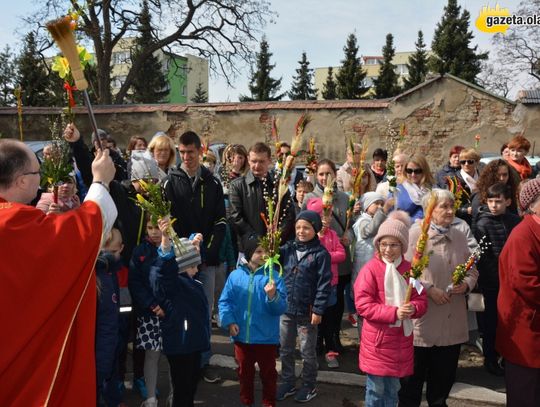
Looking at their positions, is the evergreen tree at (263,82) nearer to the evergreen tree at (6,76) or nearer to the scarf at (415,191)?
the evergreen tree at (6,76)

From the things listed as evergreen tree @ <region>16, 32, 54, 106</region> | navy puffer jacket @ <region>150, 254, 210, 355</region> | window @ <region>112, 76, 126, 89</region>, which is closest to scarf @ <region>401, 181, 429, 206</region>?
navy puffer jacket @ <region>150, 254, 210, 355</region>

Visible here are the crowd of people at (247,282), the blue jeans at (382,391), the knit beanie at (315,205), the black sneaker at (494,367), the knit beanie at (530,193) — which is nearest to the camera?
the crowd of people at (247,282)

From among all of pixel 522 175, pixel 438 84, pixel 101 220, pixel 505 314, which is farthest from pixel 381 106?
pixel 101 220

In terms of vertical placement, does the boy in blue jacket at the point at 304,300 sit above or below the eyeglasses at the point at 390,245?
below

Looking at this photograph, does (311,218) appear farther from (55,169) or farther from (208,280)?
(55,169)

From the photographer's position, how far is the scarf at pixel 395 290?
13.6 feet

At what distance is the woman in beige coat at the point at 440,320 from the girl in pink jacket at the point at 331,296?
1167 millimetres

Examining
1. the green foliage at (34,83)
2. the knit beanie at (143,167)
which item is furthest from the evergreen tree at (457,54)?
the knit beanie at (143,167)

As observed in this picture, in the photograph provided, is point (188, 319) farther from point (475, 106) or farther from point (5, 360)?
point (475, 106)

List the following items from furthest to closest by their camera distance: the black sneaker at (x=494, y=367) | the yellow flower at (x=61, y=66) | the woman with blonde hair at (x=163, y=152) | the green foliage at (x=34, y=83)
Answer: the green foliage at (x=34, y=83) < the woman with blonde hair at (x=163, y=152) < the black sneaker at (x=494, y=367) < the yellow flower at (x=61, y=66)

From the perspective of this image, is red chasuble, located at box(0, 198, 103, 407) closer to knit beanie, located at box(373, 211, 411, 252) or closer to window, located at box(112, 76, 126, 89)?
knit beanie, located at box(373, 211, 411, 252)

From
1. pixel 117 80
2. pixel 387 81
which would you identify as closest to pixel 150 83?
pixel 117 80

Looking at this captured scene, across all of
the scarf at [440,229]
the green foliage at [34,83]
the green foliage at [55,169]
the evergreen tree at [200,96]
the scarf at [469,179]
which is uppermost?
the evergreen tree at [200,96]

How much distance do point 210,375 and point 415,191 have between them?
9.57 ft
